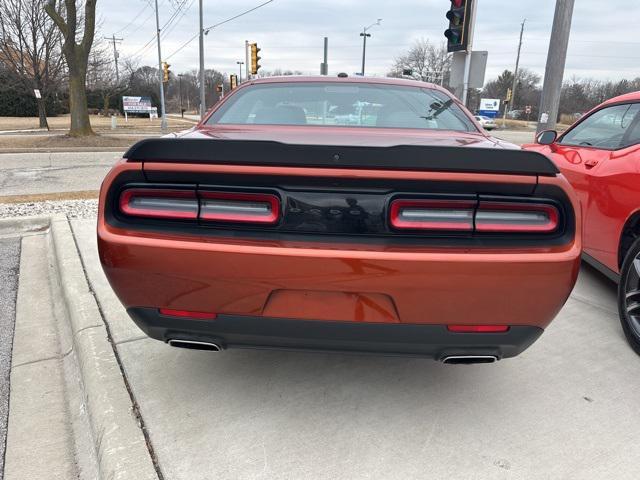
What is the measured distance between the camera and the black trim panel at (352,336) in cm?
181

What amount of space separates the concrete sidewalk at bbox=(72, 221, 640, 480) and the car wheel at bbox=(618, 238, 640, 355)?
Result: 0.36 feet

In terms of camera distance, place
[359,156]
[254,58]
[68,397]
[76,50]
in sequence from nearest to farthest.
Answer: [359,156] → [68,397] → [76,50] → [254,58]

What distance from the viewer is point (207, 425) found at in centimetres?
217

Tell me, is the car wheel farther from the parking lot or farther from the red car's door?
the red car's door

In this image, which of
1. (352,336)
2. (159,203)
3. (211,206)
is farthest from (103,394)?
(352,336)

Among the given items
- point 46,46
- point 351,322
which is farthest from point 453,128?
point 46,46

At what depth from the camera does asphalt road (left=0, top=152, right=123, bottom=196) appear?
812 centimetres

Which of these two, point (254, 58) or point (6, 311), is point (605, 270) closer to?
point (6, 311)

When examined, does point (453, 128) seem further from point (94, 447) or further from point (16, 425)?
point (16, 425)

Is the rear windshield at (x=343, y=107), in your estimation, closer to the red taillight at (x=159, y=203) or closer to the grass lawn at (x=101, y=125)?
the red taillight at (x=159, y=203)

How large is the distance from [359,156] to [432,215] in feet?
1.14

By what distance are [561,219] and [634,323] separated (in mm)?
1694

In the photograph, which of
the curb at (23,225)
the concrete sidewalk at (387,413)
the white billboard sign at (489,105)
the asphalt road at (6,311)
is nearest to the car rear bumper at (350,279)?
the concrete sidewalk at (387,413)

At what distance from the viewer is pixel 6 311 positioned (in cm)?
350
